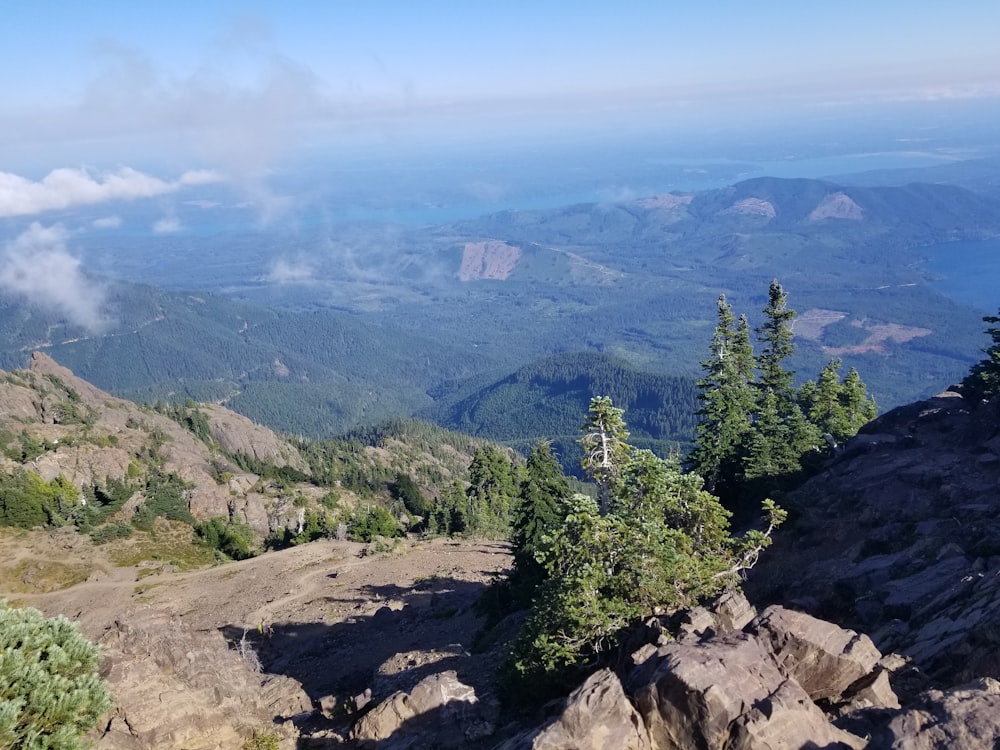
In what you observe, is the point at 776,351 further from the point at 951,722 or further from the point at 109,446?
the point at 109,446

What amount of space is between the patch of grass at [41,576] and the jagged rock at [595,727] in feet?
163

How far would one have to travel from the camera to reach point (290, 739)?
2273cm

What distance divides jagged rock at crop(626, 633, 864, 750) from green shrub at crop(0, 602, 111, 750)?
13522 mm

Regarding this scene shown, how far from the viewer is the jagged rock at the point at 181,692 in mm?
21031

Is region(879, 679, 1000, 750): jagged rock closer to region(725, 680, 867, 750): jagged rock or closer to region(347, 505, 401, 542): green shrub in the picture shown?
region(725, 680, 867, 750): jagged rock

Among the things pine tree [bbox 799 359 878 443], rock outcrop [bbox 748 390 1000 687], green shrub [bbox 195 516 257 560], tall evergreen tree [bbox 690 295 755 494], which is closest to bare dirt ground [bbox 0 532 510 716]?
green shrub [bbox 195 516 257 560]

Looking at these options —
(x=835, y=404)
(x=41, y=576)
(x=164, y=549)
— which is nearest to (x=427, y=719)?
(x=41, y=576)

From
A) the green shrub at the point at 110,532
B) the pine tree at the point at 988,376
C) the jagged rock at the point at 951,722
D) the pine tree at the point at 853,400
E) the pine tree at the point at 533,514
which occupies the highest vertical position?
the jagged rock at the point at 951,722

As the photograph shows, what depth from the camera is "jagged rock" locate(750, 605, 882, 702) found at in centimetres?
1733

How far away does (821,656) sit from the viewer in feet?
57.3

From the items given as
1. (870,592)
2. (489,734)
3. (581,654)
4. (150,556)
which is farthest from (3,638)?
(150,556)

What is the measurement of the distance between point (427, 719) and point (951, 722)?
14.0m

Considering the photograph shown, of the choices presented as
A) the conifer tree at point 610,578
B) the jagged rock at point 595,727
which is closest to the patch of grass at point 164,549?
the conifer tree at point 610,578

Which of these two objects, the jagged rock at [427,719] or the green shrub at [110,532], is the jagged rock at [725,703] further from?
the green shrub at [110,532]
